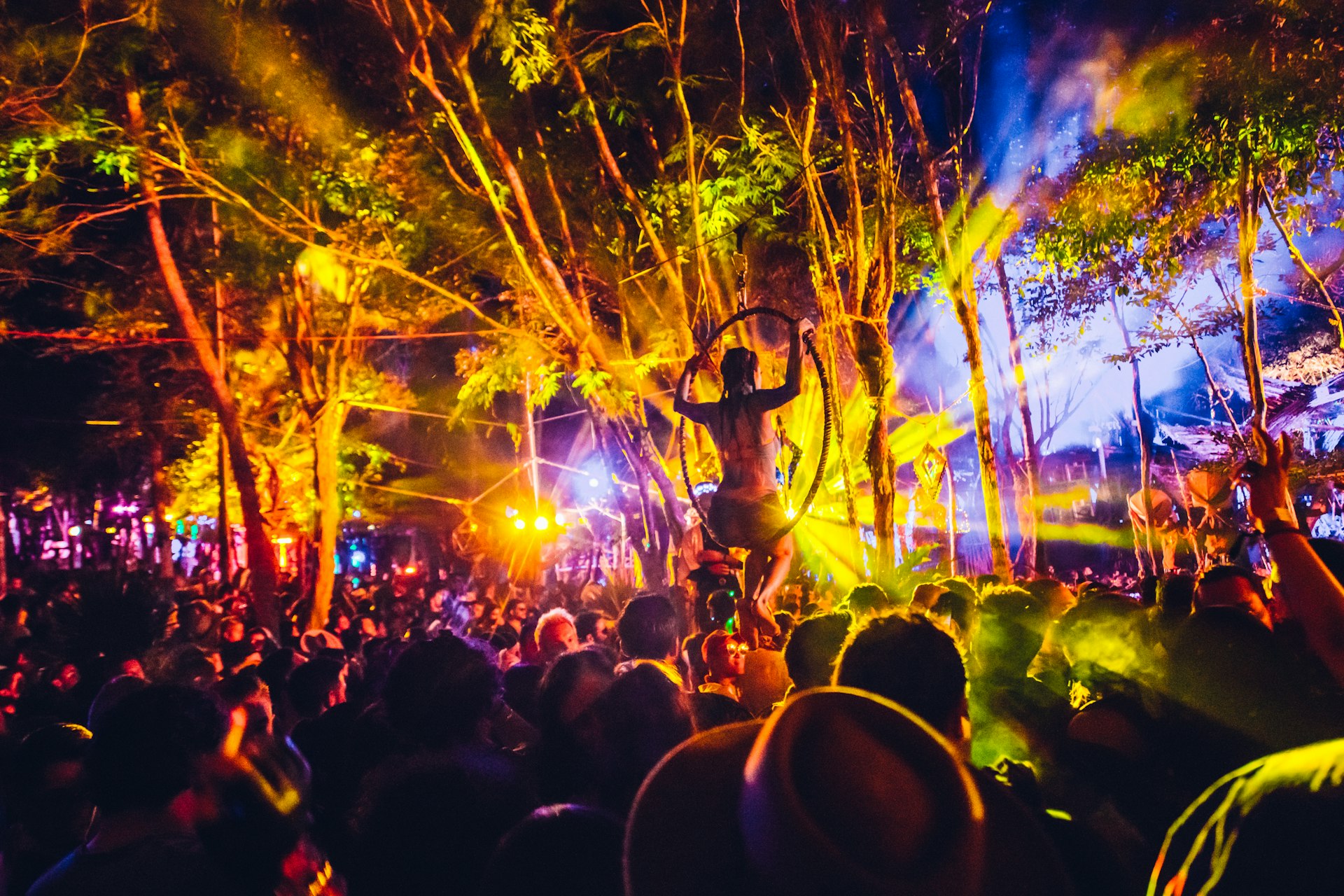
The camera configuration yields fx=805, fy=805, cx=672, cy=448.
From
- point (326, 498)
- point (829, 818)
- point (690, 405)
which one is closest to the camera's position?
point (829, 818)

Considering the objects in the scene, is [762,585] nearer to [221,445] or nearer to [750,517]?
[750,517]

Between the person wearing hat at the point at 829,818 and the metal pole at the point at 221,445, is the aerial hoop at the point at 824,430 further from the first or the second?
the metal pole at the point at 221,445

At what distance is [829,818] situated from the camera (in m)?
1.08

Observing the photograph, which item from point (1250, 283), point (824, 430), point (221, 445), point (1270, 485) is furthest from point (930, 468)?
point (221, 445)

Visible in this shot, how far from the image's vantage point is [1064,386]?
27.2 metres

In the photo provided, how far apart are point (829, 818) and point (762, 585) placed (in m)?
5.23

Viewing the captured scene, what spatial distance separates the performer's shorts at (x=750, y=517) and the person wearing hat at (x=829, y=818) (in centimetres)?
446

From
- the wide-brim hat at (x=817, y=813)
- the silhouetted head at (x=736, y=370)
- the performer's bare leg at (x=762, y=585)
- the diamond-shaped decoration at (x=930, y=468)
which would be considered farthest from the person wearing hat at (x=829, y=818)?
the diamond-shaped decoration at (x=930, y=468)

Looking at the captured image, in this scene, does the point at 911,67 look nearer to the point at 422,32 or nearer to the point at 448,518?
the point at 422,32

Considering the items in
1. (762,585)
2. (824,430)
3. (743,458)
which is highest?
(824,430)

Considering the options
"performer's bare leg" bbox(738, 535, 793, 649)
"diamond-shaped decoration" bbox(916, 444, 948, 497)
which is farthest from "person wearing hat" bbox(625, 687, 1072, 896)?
"diamond-shaped decoration" bbox(916, 444, 948, 497)

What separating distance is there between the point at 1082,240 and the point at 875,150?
288cm

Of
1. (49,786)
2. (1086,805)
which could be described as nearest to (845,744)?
(1086,805)

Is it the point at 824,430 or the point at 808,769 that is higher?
the point at 824,430
